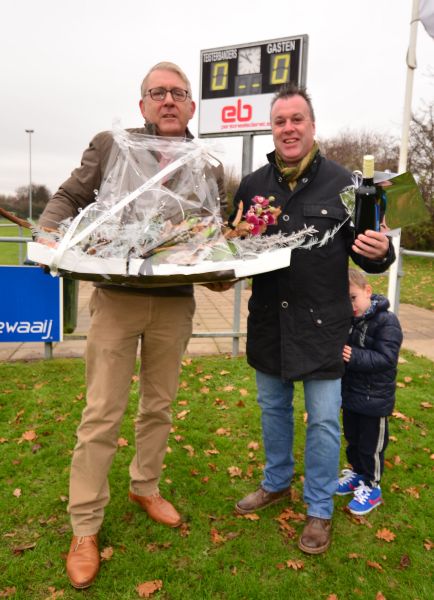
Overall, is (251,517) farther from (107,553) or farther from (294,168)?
(294,168)

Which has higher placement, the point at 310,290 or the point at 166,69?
the point at 166,69

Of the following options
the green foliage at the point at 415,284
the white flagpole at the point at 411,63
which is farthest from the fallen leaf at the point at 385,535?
the green foliage at the point at 415,284

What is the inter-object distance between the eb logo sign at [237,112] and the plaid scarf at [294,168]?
352 centimetres


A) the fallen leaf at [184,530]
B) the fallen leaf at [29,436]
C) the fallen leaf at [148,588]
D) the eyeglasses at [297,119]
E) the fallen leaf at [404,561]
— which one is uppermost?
the eyeglasses at [297,119]

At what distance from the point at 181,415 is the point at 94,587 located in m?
1.99

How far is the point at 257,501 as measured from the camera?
3029 millimetres

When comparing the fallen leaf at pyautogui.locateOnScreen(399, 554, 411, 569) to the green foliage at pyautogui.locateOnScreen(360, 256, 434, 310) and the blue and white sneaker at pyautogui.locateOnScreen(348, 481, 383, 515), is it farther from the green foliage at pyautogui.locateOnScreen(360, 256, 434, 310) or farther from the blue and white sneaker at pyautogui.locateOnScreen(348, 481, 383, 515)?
the green foliage at pyautogui.locateOnScreen(360, 256, 434, 310)

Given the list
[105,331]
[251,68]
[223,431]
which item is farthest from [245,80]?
[105,331]

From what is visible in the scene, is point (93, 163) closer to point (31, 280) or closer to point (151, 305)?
point (151, 305)

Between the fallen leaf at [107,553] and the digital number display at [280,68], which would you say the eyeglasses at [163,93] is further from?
the digital number display at [280,68]

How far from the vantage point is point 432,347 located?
22.2ft

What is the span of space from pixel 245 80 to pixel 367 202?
421cm

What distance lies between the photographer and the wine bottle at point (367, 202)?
2.12 meters

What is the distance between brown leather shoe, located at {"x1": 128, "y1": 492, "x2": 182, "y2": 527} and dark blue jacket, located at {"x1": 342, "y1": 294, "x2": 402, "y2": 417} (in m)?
1.25
